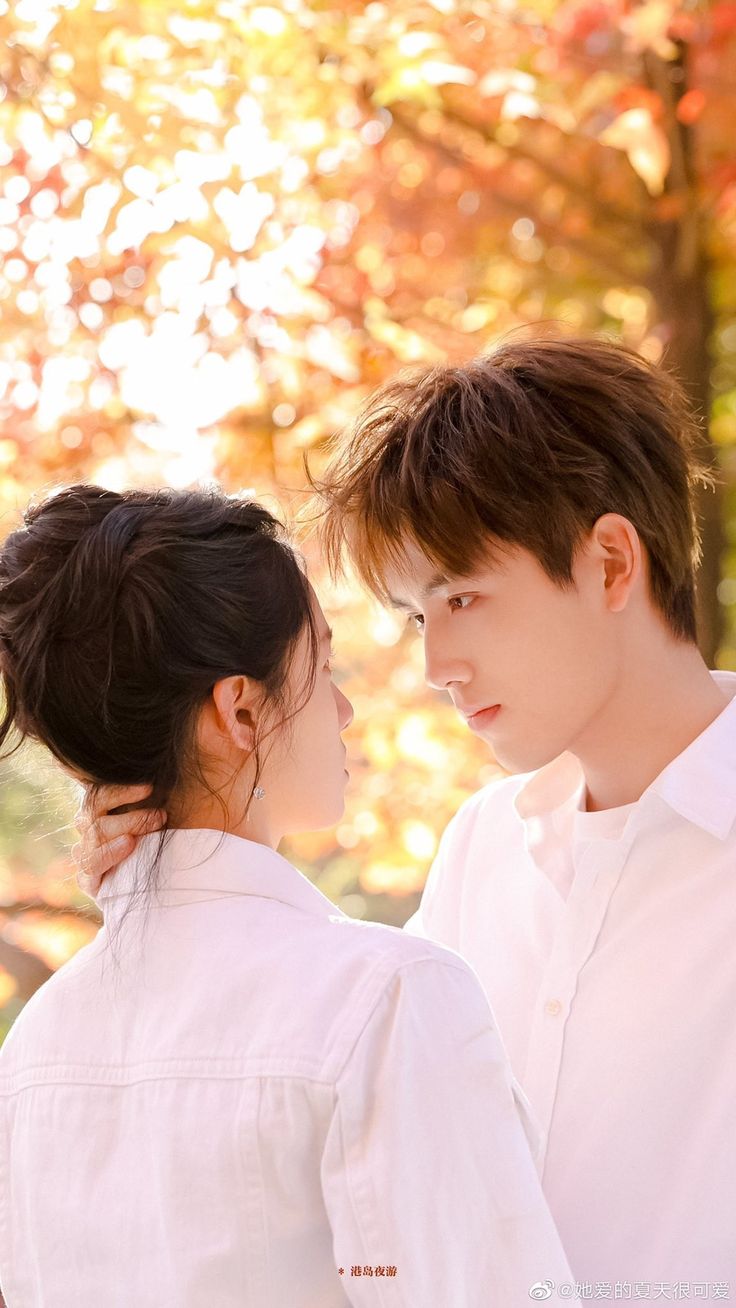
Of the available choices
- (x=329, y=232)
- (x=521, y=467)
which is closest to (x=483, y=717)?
(x=521, y=467)

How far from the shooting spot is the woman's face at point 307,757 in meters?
1.24

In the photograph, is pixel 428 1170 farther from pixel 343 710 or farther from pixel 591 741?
pixel 591 741

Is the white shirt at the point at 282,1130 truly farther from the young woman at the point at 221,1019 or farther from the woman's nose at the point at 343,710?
the woman's nose at the point at 343,710

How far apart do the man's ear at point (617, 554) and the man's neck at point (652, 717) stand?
9 cm

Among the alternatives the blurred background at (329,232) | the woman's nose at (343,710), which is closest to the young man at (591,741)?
the woman's nose at (343,710)

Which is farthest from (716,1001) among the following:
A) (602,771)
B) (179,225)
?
(179,225)

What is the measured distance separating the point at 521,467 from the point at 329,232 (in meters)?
1.26

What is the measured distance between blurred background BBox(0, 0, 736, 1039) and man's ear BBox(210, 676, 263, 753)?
975 millimetres

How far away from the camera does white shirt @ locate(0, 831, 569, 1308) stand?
997mm

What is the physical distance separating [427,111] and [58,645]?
1991 millimetres

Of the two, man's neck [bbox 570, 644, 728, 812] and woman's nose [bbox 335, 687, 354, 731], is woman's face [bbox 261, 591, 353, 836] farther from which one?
man's neck [bbox 570, 644, 728, 812]

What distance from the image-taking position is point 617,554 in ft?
5.04

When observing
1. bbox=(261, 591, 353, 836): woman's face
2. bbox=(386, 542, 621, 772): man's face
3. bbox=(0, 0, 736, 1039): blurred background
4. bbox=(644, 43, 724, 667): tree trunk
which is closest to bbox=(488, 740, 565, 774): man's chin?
bbox=(386, 542, 621, 772): man's face

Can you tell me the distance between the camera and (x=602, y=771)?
1591 mm
